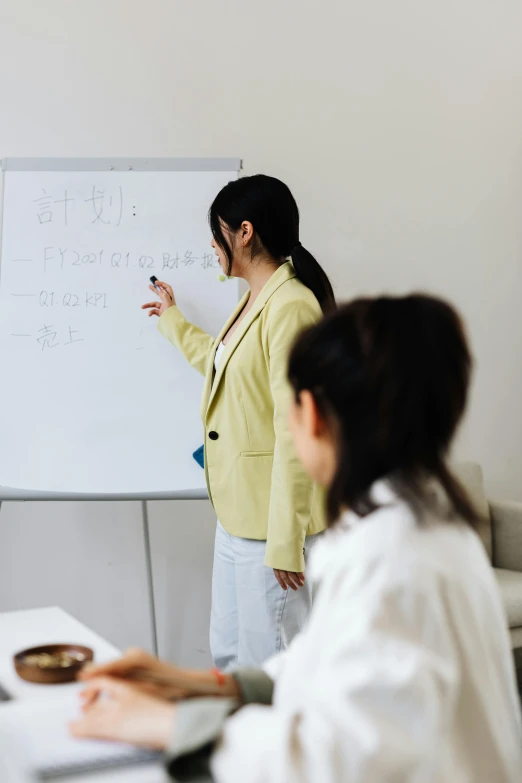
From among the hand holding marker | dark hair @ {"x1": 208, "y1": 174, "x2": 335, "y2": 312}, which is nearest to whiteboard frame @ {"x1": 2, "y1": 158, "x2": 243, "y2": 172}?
the hand holding marker

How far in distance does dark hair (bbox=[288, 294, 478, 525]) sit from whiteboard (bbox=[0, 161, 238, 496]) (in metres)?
1.53

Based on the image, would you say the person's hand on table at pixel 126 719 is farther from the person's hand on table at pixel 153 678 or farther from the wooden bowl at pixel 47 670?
the wooden bowl at pixel 47 670

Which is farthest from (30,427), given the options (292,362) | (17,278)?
(292,362)

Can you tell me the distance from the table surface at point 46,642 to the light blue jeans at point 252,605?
549 millimetres

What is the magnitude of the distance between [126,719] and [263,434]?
1.06 m

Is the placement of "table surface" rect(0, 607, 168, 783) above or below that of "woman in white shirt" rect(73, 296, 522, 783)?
below

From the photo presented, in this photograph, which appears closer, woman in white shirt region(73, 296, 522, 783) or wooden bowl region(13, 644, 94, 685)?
woman in white shirt region(73, 296, 522, 783)

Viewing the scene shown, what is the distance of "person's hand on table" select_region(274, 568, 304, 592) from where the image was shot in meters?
1.76

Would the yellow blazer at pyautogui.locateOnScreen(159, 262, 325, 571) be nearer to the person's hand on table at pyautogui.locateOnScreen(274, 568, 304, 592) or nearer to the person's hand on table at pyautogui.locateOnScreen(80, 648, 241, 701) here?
the person's hand on table at pyautogui.locateOnScreen(274, 568, 304, 592)

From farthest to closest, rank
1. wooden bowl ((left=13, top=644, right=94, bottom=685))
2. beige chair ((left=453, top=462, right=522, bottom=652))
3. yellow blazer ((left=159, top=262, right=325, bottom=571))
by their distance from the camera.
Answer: beige chair ((left=453, top=462, right=522, bottom=652))
yellow blazer ((left=159, top=262, right=325, bottom=571))
wooden bowl ((left=13, top=644, right=94, bottom=685))

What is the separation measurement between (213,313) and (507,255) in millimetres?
1343

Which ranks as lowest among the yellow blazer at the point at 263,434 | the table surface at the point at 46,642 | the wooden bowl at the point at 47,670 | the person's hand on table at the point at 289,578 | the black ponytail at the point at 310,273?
the person's hand on table at the point at 289,578

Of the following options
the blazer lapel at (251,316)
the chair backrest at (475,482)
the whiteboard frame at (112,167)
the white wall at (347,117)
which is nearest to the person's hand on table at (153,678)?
the blazer lapel at (251,316)

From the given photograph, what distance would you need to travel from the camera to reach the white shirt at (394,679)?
0.69 m
